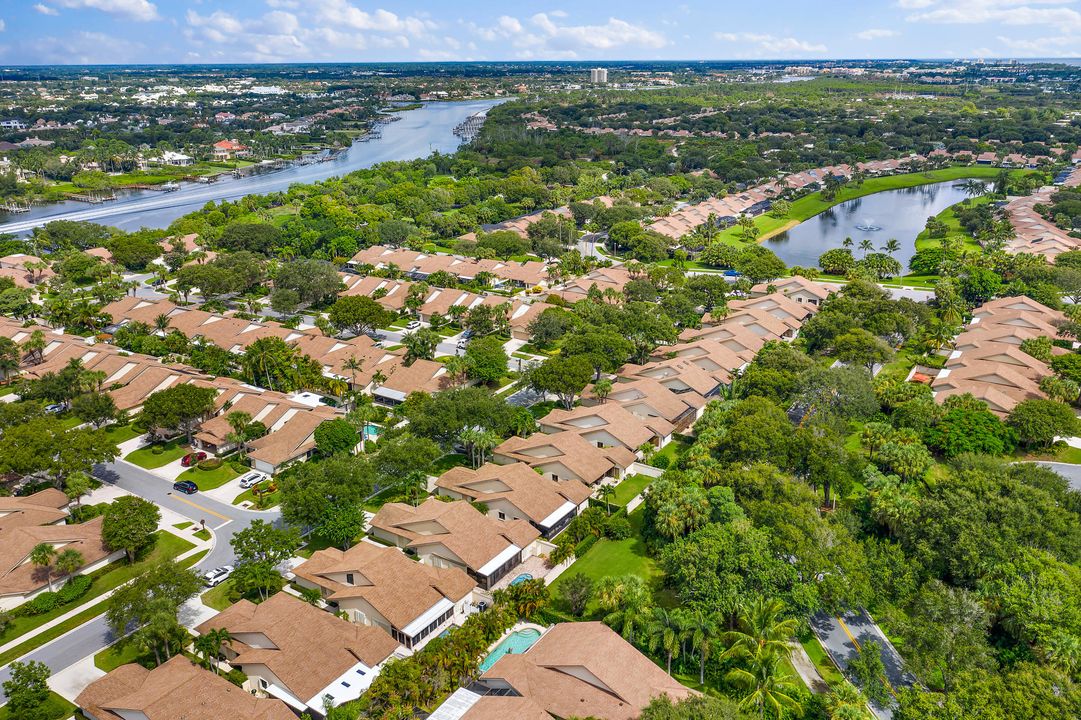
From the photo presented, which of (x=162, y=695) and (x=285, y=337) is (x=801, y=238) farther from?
(x=162, y=695)

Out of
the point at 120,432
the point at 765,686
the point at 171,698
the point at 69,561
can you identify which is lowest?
the point at 120,432

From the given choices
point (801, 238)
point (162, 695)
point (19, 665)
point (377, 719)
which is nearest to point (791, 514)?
point (377, 719)

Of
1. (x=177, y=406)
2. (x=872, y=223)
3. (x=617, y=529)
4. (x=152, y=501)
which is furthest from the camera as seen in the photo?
(x=872, y=223)

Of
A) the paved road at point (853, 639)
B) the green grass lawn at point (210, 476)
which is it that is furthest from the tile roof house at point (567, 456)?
the green grass lawn at point (210, 476)

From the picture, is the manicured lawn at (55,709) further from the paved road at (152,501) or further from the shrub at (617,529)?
the shrub at (617,529)

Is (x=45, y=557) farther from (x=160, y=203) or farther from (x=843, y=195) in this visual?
(x=843, y=195)

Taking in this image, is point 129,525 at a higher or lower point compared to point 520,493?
higher

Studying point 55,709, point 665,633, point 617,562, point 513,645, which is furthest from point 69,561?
point 665,633
